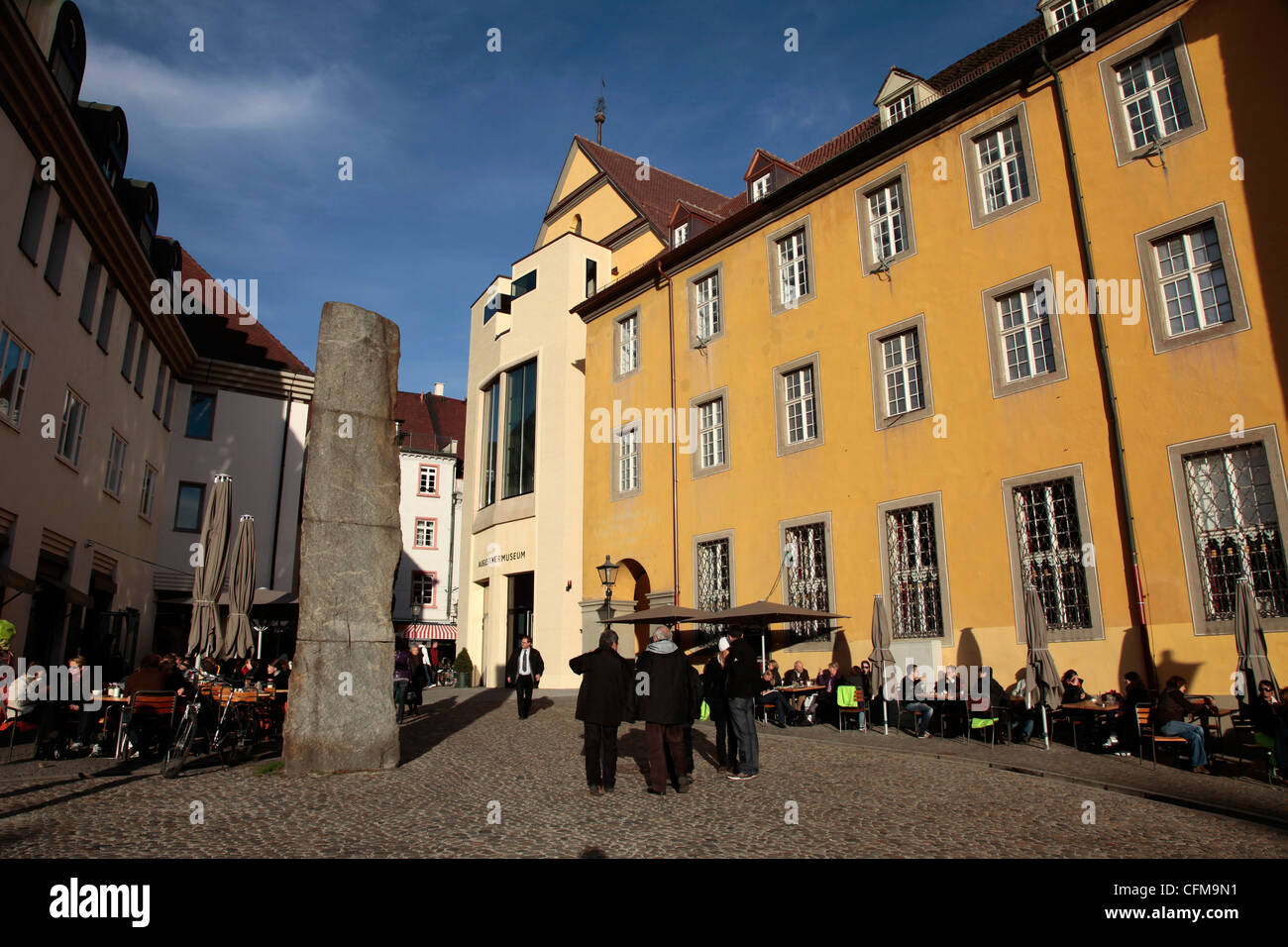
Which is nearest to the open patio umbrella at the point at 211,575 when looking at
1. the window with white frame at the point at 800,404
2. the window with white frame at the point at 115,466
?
the window with white frame at the point at 115,466

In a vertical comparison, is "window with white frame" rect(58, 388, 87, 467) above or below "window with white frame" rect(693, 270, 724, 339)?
below

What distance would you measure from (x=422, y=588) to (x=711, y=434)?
98.8 ft

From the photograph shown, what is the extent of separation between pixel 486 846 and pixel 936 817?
4100 millimetres

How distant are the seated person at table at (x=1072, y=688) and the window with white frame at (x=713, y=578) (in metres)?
8.76

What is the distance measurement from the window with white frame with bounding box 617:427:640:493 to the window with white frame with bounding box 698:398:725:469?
2.68 m

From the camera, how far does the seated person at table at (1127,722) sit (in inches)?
489

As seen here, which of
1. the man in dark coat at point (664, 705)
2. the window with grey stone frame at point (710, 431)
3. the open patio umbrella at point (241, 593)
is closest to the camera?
the man in dark coat at point (664, 705)

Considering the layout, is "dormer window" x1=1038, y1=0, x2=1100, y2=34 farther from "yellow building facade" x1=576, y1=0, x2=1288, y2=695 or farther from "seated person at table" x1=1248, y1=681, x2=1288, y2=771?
"seated person at table" x1=1248, y1=681, x2=1288, y2=771

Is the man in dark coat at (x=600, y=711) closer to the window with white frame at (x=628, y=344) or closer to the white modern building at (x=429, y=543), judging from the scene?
the window with white frame at (x=628, y=344)

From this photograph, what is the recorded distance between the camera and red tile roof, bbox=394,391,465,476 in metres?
53.0

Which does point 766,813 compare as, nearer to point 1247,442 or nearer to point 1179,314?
point 1247,442

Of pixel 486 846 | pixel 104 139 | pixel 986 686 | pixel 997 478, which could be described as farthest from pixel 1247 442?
pixel 104 139

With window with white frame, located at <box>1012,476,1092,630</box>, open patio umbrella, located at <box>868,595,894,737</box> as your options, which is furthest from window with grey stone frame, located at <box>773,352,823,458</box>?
window with white frame, located at <box>1012,476,1092,630</box>

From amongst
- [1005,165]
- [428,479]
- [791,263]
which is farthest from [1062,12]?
[428,479]
